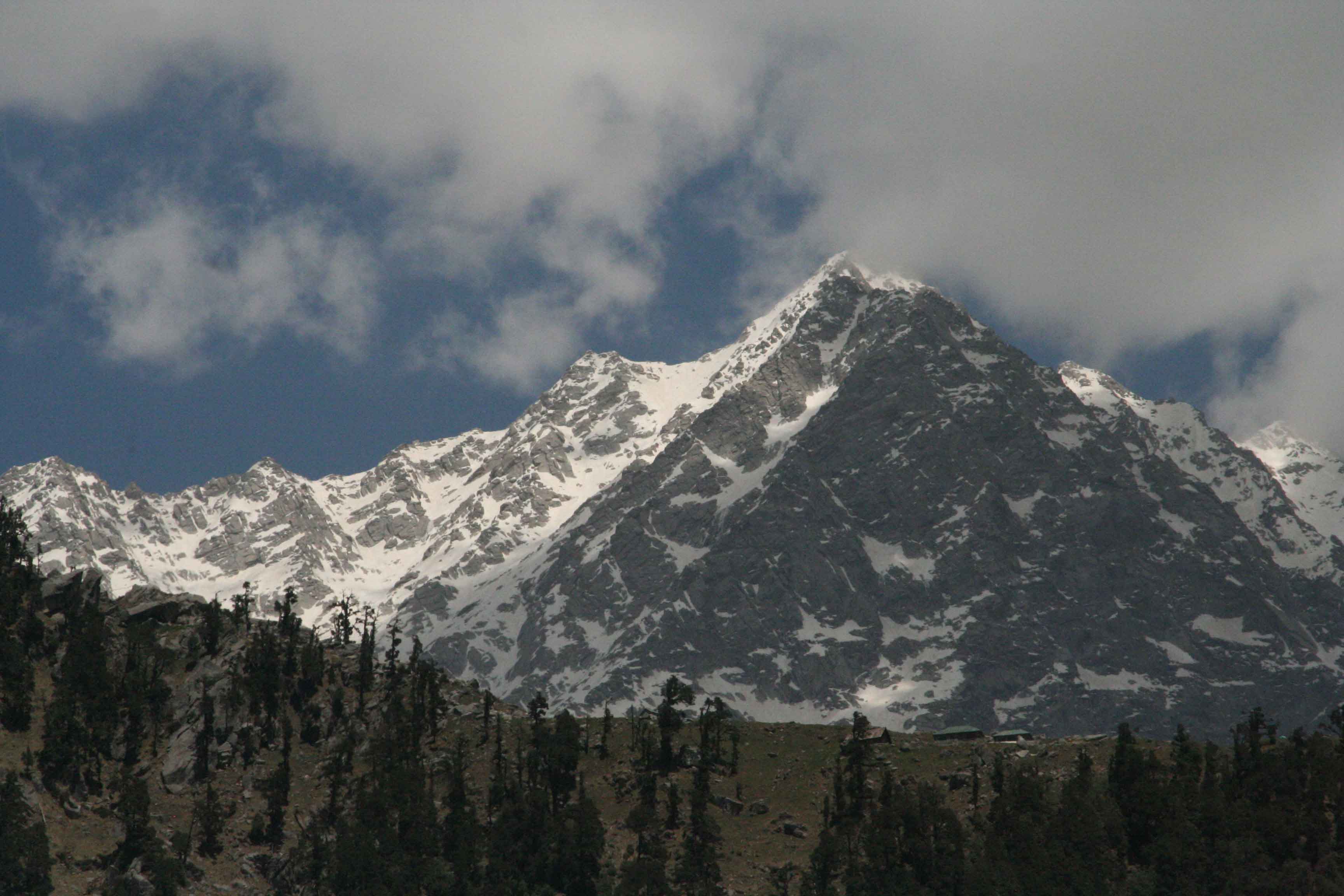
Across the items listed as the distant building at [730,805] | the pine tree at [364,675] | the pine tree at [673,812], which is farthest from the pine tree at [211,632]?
the distant building at [730,805]

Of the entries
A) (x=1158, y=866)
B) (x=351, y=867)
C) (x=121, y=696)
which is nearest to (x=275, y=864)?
(x=351, y=867)

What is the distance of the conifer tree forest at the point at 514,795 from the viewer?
149 m

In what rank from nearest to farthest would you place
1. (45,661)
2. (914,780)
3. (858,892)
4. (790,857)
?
(858,892), (790,857), (914,780), (45,661)

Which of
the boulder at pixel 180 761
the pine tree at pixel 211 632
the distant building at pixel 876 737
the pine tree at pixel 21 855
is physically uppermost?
the pine tree at pixel 211 632

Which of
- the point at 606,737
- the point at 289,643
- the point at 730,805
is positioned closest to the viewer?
the point at 730,805

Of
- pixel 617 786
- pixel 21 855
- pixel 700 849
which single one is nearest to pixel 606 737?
pixel 617 786

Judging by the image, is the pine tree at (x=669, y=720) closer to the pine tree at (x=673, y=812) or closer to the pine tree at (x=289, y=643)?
the pine tree at (x=673, y=812)

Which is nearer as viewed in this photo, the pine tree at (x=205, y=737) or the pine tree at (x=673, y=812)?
the pine tree at (x=673, y=812)

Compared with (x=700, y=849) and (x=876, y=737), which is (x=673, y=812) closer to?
(x=700, y=849)

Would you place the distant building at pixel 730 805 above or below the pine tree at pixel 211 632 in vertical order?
below

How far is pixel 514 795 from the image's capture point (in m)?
166

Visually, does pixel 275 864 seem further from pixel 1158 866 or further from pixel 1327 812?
pixel 1327 812

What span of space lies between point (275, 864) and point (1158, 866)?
8458 centimetres

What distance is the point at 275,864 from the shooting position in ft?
515
